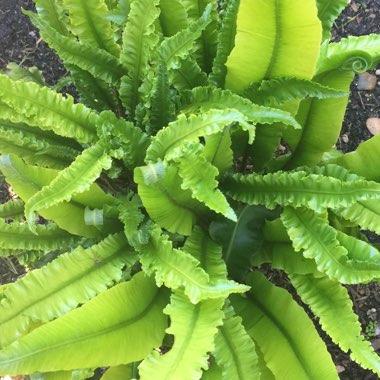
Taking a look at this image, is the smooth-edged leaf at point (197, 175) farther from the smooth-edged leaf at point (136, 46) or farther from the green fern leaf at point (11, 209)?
the green fern leaf at point (11, 209)

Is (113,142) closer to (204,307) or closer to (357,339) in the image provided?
(204,307)

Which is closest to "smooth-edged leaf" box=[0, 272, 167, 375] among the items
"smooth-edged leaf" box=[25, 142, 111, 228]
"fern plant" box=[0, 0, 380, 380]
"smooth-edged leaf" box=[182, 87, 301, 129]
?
"fern plant" box=[0, 0, 380, 380]

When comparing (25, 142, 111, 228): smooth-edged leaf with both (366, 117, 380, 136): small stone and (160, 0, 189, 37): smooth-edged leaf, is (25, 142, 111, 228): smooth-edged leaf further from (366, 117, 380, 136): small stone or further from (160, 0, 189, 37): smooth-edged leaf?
(366, 117, 380, 136): small stone

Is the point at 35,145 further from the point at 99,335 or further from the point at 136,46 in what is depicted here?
the point at 99,335

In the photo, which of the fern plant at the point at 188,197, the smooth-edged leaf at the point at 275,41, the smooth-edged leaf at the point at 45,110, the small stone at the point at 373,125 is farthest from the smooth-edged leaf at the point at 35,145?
the small stone at the point at 373,125

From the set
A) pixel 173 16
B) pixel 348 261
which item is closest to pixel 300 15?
pixel 173 16

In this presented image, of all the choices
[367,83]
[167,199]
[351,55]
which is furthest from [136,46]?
[367,83]
